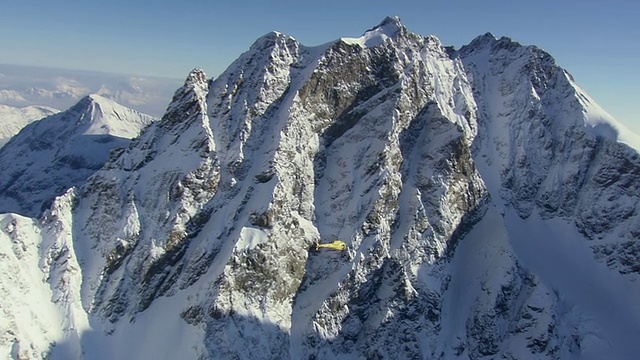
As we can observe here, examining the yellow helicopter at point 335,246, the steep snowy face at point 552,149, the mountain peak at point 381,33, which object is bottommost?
the yellow helicopter at point 335,246

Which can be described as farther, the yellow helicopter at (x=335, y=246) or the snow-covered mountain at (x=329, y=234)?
the yellow helicopter at (x=335, y=246)

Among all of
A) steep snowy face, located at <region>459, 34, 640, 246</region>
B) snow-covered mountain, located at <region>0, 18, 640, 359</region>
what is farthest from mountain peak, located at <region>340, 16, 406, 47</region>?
steep snowy face, located at <region>459, 34, 640, 246</region>

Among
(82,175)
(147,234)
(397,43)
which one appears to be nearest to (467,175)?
(397,43)

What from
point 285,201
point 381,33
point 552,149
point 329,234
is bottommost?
point 329,234

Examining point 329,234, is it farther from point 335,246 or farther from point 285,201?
point 285,201

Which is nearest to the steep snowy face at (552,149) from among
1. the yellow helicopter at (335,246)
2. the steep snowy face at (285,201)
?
the steep snowy face at (285,201)

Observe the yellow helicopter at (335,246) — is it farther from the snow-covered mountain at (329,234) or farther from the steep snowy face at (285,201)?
the steep snowy face at (285,201)

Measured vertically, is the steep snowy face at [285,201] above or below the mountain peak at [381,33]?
below

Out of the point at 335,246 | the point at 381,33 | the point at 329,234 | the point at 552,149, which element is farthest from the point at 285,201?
the point at 552,149
